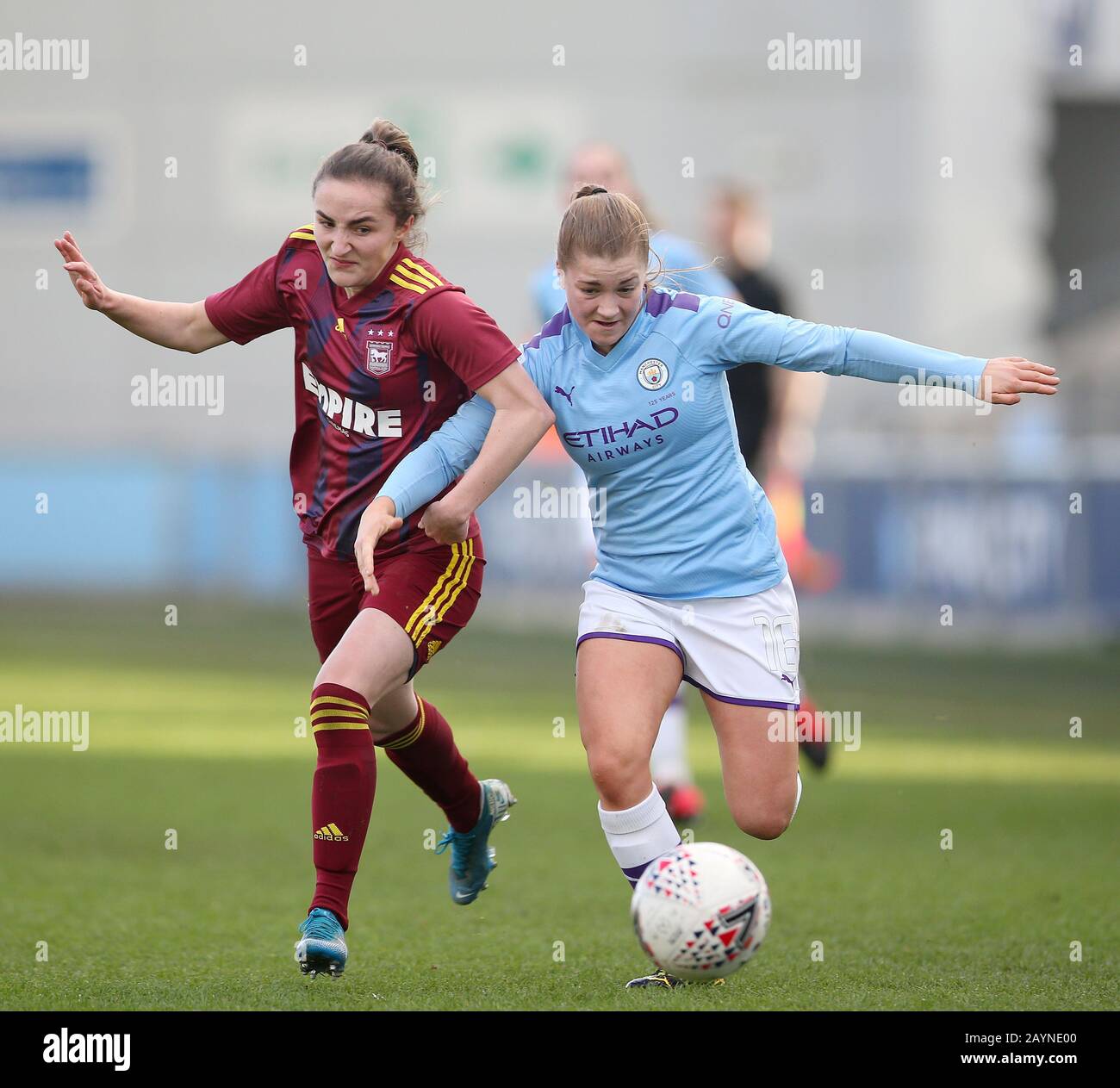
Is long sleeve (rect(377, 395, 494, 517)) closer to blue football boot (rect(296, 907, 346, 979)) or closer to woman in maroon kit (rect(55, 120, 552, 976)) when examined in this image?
woman in maroon kit (rect(55, 120, 552, 976))

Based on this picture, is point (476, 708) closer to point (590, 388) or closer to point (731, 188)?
point (731, 188)

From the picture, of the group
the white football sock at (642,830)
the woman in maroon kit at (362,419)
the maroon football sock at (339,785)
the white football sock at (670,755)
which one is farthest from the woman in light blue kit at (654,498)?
the white football sock at (670,755)

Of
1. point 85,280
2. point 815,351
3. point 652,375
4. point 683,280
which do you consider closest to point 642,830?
point 652,375

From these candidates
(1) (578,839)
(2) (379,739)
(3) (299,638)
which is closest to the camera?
(2) (379,739)

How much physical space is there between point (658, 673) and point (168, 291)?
2128cm

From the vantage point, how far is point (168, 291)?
81.3 ft

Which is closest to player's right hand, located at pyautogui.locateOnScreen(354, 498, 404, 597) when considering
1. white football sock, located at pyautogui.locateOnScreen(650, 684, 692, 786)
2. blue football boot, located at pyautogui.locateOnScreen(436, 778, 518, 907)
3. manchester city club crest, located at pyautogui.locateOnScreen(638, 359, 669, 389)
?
manchester city club crest, located at pyautogui.locateOnScreen(638, 359, 669, 389)

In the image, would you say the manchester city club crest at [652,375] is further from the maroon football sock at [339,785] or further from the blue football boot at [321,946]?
the blue football boot at [321,946]

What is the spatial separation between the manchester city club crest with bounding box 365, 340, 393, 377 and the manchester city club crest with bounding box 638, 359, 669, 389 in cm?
68

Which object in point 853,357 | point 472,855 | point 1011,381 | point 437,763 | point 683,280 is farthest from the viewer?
point 683,280

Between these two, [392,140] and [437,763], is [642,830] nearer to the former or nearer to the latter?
[437,763]

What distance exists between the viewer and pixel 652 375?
4.63 metres

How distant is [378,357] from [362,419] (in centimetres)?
19

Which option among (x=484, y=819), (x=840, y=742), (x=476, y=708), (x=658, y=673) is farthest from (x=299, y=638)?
(x=658, y=673)
